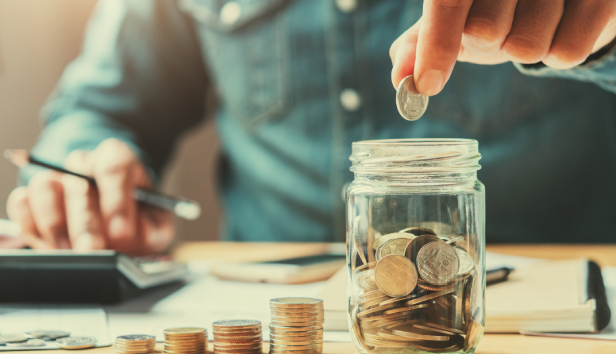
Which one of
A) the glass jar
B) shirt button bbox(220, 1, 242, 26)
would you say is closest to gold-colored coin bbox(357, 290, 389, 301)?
the glass jar

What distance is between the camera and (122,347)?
53cm

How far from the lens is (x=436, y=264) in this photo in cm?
48

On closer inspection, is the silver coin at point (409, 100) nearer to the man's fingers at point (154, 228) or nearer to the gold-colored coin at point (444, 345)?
the gold-colored coin at point (444, 345)

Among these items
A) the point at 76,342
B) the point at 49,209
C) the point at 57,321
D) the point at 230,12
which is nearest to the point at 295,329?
the point at 76,342

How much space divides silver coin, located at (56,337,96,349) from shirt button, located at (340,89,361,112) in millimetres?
1025

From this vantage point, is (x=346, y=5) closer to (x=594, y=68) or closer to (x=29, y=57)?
(x=594, y=68)

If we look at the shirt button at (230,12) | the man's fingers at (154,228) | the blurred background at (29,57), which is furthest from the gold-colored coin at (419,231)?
the blurred background at (29,57)

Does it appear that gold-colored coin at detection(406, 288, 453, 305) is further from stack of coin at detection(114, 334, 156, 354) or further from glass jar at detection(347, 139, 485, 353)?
stack of coin at detection(114, 334, 156, 354)

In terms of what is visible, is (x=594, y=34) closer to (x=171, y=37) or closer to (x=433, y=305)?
(x=433, y=305)

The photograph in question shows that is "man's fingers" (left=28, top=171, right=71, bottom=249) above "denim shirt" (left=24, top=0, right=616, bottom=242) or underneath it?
underneath

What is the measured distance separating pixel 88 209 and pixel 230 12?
2.80 ft

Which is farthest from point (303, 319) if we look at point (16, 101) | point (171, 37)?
point (16, 101)

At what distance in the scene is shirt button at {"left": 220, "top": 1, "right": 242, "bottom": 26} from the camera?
163 centimetres

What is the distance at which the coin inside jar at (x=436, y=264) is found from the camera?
48cm
